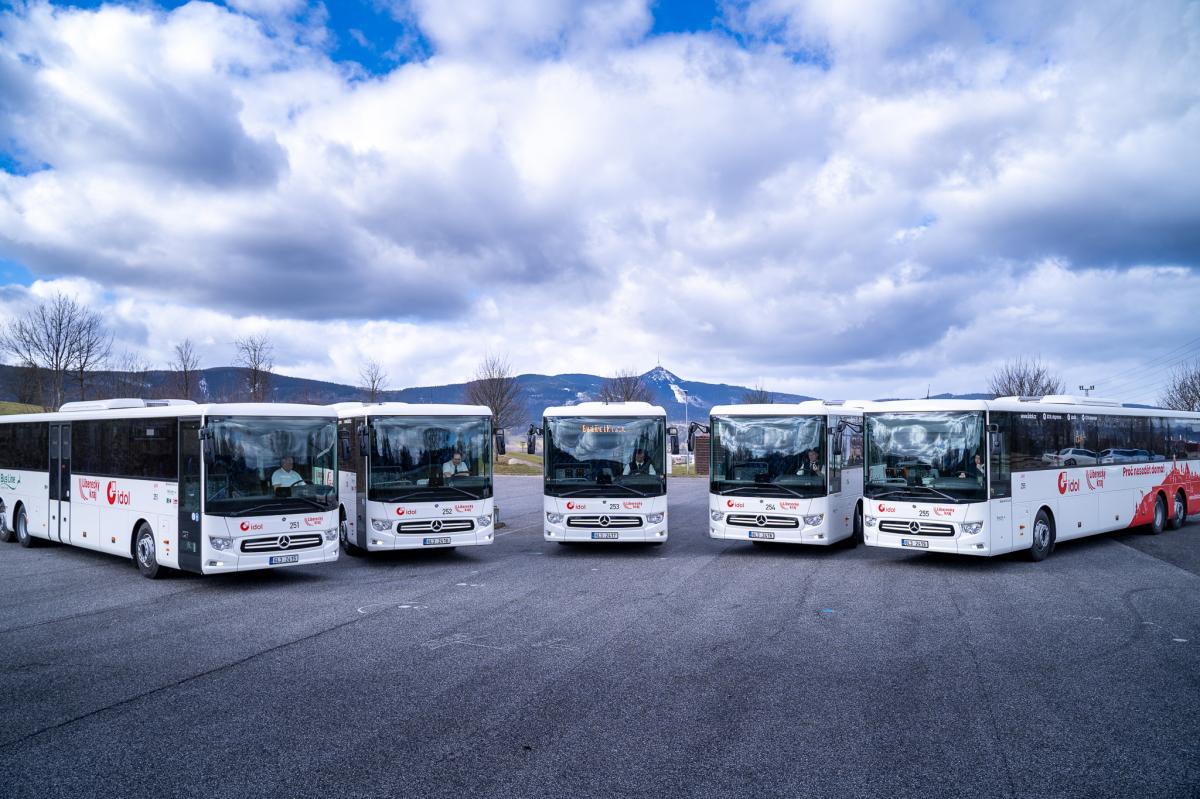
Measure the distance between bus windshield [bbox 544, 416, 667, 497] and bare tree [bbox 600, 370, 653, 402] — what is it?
5203 centimetres

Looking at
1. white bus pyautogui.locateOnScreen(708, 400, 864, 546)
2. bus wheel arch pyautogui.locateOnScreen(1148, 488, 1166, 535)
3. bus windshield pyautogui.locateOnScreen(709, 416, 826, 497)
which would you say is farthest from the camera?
bus wheel arch pyautogui.locateOnScreen(1148, 488, 1166, 535)

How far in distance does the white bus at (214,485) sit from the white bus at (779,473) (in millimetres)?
7319

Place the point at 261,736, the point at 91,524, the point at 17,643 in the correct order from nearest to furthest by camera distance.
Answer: the point at 261,736 → the point at 17,643 → the point at 91,524

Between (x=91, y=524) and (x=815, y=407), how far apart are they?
45.3 ft

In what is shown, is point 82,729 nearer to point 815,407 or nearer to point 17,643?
point 17,643

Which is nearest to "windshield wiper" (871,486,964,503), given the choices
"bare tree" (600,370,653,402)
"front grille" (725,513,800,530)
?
"front grille" (725,513,800,530)

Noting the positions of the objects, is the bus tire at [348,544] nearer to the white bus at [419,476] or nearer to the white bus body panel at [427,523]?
the white bus at [419,476]

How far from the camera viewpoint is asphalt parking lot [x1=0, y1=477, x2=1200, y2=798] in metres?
5.39

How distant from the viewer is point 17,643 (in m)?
9.15

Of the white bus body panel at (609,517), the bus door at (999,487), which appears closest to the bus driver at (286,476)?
the white bus body panel at (609,517)

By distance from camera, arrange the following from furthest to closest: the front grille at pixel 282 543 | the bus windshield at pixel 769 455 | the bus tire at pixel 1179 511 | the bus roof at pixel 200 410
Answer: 1. the bus tire at pixel 1179 511
2. the bus windshield at pixel 769 455
3. the bus roof at pixel 200 410
4. the front grille at pixel 282 543

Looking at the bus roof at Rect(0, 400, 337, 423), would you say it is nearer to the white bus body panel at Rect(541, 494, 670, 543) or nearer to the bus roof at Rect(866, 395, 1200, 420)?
the white bus body panel at Rect(541, 494, 670, 543)

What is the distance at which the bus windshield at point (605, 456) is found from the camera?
16328 mm

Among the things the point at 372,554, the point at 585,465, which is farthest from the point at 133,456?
the point at 585,465
